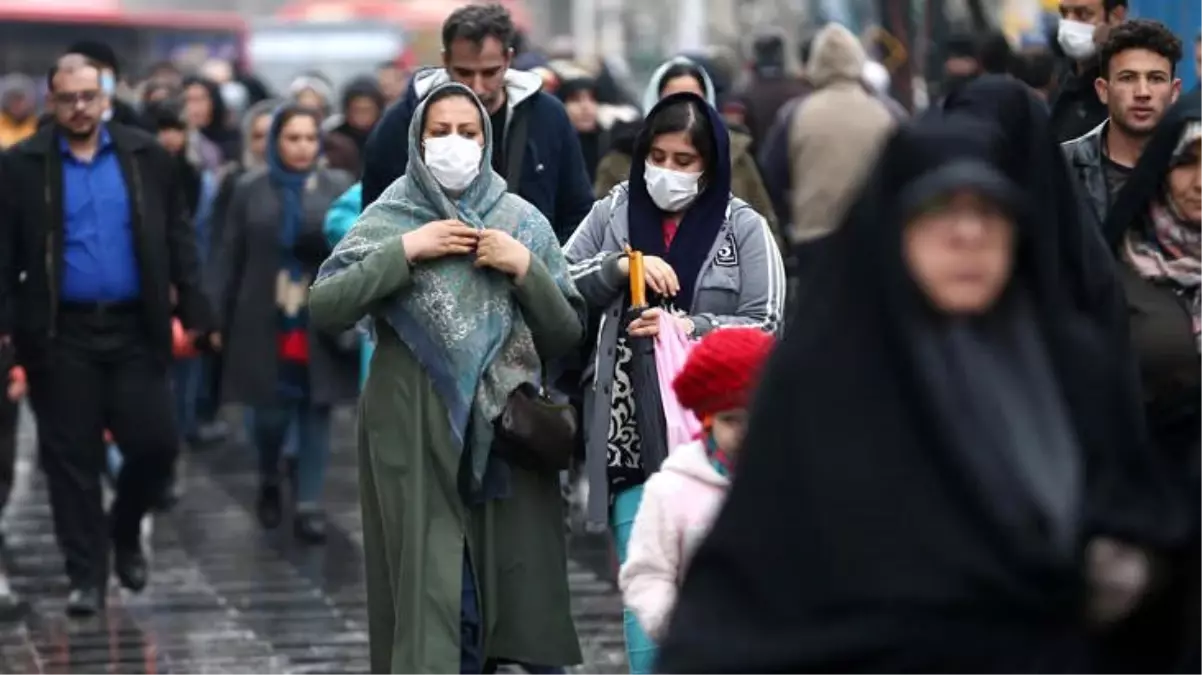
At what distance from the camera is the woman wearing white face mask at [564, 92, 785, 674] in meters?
7.84

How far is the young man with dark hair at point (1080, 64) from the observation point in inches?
371

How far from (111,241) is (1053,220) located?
522 centimetres

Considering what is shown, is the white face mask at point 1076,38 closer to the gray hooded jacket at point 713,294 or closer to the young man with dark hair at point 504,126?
the young man with dark hair at point 504,126

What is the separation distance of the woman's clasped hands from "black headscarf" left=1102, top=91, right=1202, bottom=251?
149cm

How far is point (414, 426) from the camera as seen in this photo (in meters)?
7.96

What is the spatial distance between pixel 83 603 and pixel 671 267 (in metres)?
3.95

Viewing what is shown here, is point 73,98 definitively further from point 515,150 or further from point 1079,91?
point 1079,91

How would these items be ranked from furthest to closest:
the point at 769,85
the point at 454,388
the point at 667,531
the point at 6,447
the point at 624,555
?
the point at 769,85 < the point at 6,447 < the point at 454,388 < the point at 624,555 < the point at 667,531

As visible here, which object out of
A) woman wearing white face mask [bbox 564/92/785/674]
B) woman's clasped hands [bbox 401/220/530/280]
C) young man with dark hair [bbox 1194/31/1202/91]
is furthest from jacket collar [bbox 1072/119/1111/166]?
young man with dark hair [bbox 1194/31/1202/91]

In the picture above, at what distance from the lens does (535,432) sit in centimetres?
784

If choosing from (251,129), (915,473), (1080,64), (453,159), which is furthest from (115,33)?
(915,473)

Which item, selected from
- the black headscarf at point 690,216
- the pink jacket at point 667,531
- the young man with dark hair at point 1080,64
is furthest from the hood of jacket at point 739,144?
the pink jacket at point 667,531

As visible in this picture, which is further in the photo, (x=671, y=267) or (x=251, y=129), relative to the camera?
(x=251, y=129)

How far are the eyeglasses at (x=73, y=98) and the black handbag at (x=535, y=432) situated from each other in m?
3.57
